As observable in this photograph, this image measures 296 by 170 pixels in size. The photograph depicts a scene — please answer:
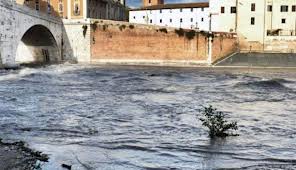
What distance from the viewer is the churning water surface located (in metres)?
10.1

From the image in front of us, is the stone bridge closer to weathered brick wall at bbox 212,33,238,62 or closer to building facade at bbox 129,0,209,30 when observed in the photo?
weathered brick wall at bbox 212,33,238,62

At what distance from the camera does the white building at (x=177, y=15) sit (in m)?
68.3

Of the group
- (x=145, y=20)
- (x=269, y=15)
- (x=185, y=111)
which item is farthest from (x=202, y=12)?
(x=185, y=111)

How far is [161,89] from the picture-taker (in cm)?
2569

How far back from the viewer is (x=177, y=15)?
7000cm

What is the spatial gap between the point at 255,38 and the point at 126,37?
14.4m

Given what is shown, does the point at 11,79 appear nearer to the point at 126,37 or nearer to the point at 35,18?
the point at 35,18

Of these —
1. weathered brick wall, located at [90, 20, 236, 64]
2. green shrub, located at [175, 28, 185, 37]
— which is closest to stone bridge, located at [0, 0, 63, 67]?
weathered brick wall, located at [90, 20, 236, 64]

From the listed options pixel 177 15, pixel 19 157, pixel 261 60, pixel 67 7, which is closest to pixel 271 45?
pixel 261 60

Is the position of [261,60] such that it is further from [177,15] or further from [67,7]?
[177,15]

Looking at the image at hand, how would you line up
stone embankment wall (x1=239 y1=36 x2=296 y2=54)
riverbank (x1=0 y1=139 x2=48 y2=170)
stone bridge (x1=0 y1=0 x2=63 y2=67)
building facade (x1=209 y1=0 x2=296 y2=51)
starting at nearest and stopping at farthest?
riverbank (x1=0 y1=139 x2=48 y2=170), stone bridge (x1=0 y1=0 x2=63 y2=67), stone embankment wall (x1=239 y1=36 x2=296 y2=54), building facade (x1=209 y1=0 x2=296 y2=51)

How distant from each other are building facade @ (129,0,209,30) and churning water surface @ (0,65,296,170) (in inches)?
1664

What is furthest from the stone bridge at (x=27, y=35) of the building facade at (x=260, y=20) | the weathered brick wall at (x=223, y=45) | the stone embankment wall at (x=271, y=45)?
the stone embankment wall at (x=271, y=45)

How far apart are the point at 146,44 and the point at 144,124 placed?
32.4m
